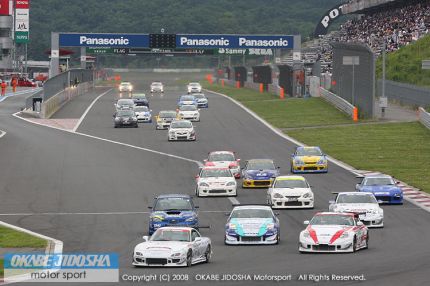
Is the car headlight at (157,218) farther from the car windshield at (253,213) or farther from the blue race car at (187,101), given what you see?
the blue race car at (187,101)

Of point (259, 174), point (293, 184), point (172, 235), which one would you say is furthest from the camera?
point (259, 174)

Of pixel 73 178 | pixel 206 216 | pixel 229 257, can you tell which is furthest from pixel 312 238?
pixel 73 178

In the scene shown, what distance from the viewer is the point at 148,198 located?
4556cm

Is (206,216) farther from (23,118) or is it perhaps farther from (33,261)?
(23,118)

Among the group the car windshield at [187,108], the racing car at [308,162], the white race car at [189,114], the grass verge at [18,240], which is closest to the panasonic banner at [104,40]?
the car windshield at [187,108]

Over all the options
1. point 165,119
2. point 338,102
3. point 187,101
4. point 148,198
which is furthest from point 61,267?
point 187,101

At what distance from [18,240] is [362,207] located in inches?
428

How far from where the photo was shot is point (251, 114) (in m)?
93.1

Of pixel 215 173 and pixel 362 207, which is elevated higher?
pixel 215 173

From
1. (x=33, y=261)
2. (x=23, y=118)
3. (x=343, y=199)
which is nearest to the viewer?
(x=33, y=261)

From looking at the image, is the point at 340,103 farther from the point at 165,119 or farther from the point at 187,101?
the point at 165,119

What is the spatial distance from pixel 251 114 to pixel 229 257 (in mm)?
63313

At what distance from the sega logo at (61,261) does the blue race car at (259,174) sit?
17975 millimetres

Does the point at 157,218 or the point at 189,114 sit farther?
the point at 189,114
